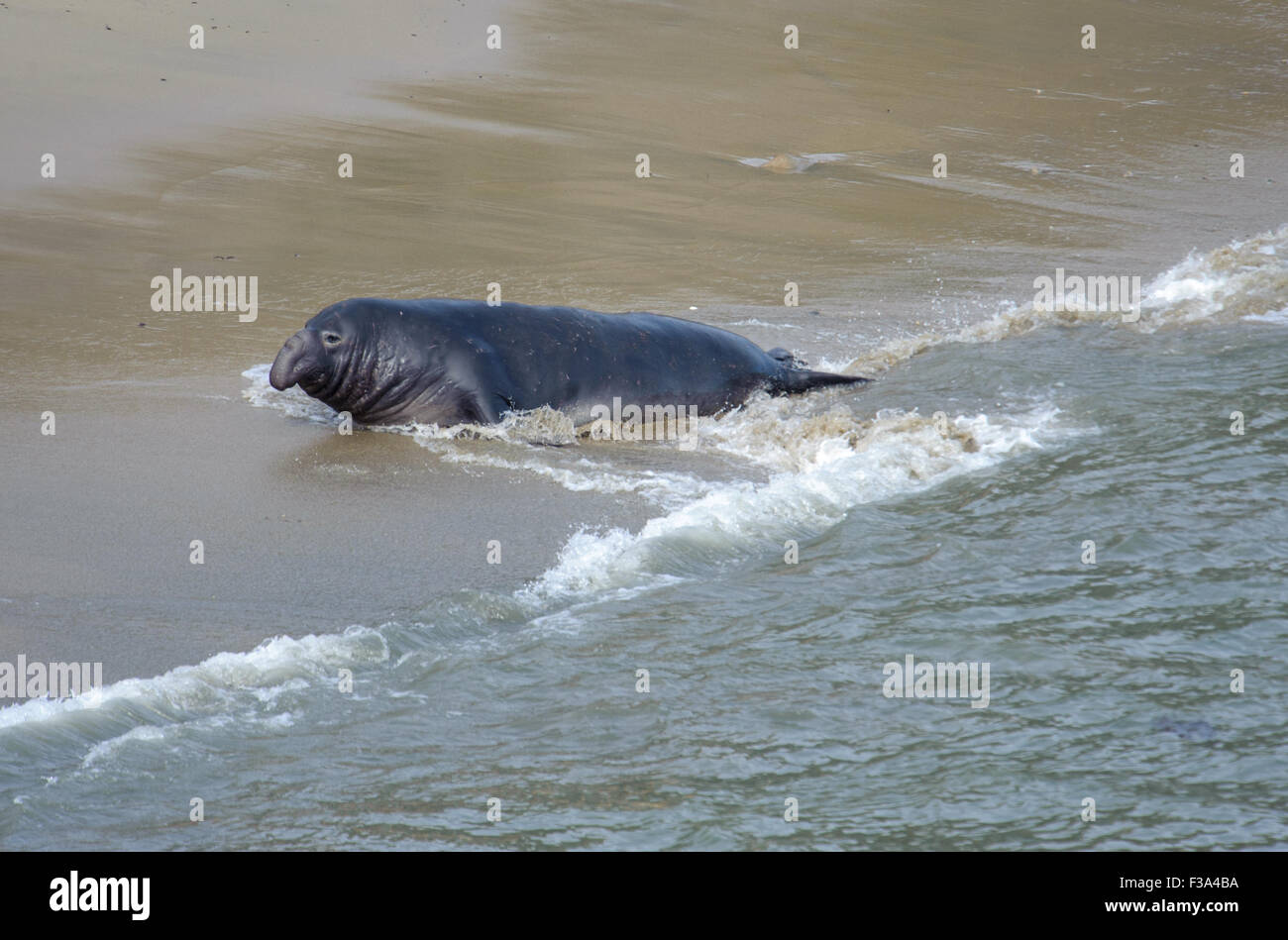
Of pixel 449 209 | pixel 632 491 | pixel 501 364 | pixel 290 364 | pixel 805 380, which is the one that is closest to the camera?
pixel 632 491

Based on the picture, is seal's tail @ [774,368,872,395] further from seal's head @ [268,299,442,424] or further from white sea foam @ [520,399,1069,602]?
seal's head @ [268,299,442,424]

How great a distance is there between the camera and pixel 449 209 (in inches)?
401

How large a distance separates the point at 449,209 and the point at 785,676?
6.56 m

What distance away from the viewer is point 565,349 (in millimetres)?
7273

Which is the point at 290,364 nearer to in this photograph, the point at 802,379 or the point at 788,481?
the point at 788,481

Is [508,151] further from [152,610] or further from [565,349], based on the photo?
[152,610]

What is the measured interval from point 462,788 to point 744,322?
17.5ft

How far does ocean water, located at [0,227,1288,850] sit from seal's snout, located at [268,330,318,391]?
0.24m

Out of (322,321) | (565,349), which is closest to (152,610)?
(322,321)

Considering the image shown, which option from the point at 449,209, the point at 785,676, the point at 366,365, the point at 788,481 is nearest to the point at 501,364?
the point at 366,365

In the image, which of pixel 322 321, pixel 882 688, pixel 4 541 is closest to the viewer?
pixel 882 688

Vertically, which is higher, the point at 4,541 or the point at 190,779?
the point at 4,541

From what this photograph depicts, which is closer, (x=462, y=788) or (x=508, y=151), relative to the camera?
(x=462, y=788)

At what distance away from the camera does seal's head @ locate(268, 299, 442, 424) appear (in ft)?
22.5
